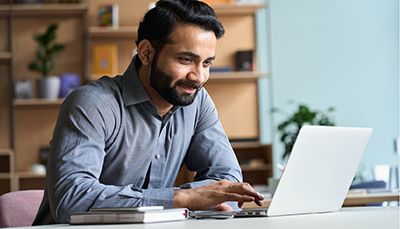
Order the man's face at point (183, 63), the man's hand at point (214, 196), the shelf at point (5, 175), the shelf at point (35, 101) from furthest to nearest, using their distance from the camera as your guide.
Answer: the shelf at point (35, 101) < the shelf at point (5, 175) < the man's face at point (183, 63) < the man's hand at point (214, 196)

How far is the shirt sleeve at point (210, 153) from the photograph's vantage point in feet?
5.05

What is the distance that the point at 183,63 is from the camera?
4.73ft

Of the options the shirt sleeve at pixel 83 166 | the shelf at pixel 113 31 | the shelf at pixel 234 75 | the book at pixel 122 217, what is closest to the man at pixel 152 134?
the shirt sleeve at pixel 83 166

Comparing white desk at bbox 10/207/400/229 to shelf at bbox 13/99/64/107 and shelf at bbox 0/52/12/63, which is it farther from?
shelf at bbox 0/52/12/63

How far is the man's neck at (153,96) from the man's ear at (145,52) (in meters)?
0.02

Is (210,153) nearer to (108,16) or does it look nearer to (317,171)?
(317,171)

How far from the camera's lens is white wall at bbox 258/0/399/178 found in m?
4.39

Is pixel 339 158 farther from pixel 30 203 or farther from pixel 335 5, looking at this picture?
pixel 335 5

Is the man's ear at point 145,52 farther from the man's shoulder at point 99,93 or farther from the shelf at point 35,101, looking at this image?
the shelf at point 35,101

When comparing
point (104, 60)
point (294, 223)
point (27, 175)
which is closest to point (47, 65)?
point (104, 60)

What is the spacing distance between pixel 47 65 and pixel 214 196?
334 cm

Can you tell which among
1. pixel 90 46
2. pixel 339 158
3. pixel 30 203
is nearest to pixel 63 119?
pixel 30 203

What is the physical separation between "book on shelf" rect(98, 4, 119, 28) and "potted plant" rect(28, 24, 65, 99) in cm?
41

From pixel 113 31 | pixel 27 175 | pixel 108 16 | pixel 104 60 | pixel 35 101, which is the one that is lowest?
pixel 27 175
